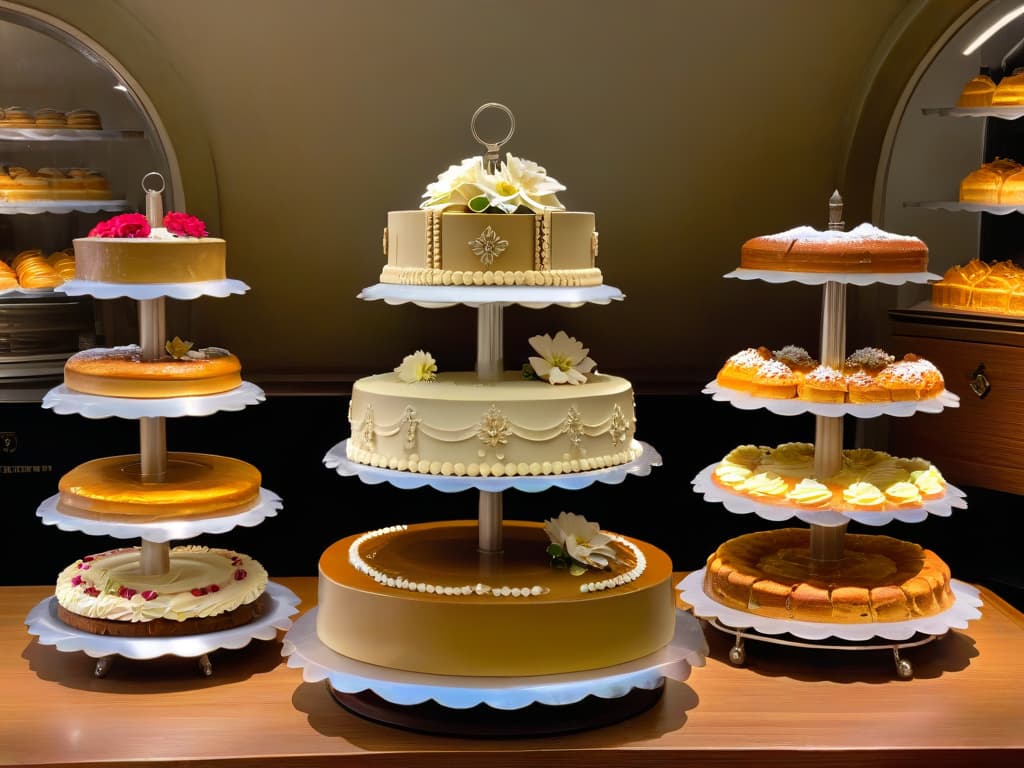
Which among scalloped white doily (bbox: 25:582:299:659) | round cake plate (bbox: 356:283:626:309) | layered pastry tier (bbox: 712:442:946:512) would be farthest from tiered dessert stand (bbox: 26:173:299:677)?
layered pastry tier (bbox: 712:442:946:512)

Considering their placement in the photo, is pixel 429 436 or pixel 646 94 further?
pixel 646 94

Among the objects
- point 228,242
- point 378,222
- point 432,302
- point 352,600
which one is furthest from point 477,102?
point 352,600

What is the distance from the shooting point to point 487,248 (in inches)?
134

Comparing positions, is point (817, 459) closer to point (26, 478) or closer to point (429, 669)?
point (429, 669)

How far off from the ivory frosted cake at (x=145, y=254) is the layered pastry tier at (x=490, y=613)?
36.5 inches

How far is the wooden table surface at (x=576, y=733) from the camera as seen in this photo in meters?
3.27

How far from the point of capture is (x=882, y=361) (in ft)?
12.8

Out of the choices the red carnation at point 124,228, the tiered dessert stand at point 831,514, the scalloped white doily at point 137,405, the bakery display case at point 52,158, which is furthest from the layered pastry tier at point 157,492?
the tiered dessert stand at point 831,514

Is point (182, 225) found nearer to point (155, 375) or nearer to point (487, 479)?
point (155, 375)

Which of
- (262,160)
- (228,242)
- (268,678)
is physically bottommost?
(268,678)

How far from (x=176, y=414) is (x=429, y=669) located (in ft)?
3.28

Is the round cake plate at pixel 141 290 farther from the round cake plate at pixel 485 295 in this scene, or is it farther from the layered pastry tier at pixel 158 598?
the layered pastry tier at pixel 158 598

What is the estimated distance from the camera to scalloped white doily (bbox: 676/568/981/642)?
147 inches

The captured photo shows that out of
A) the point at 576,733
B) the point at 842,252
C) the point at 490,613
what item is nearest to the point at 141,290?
the point at 490,613
